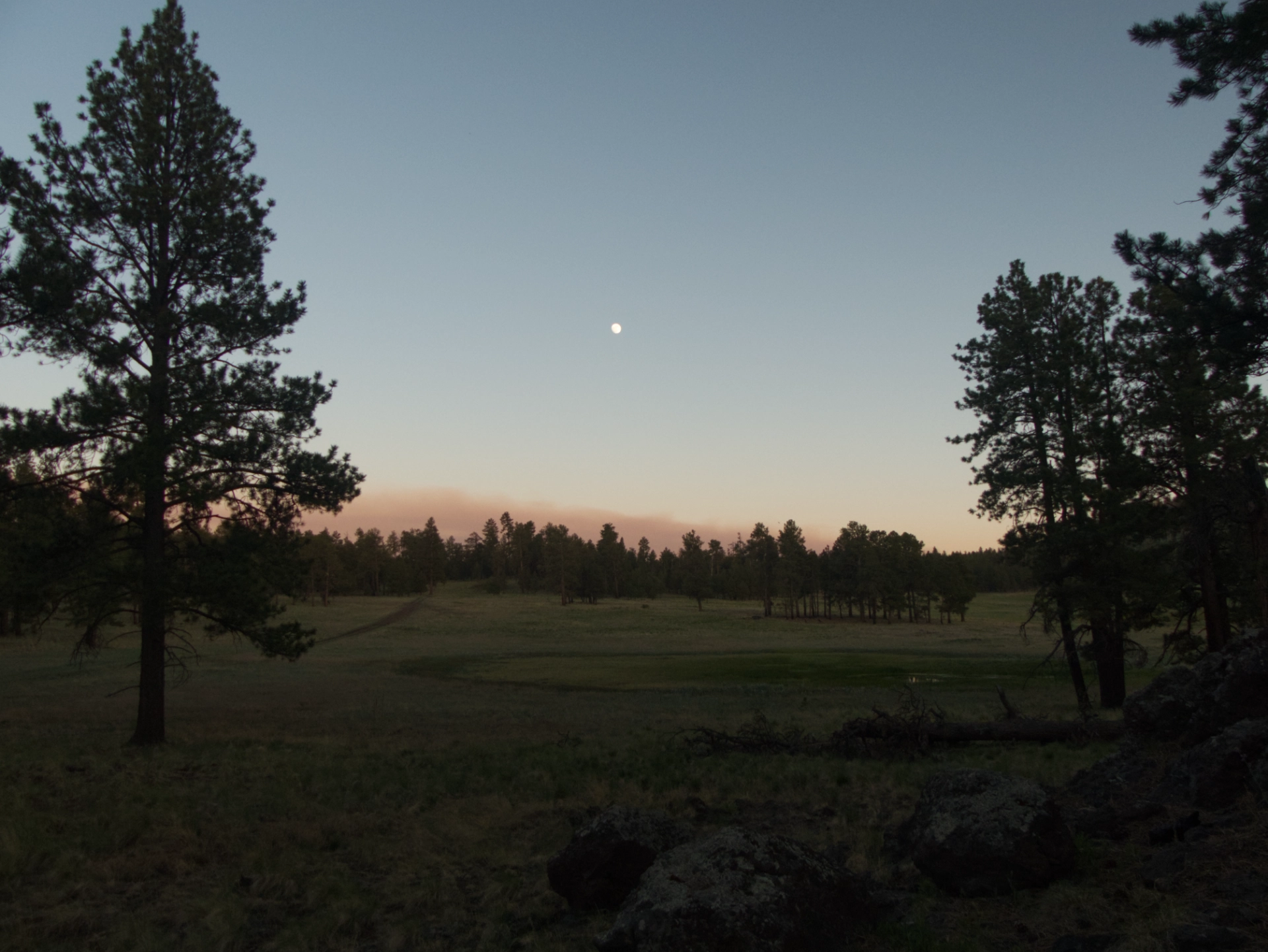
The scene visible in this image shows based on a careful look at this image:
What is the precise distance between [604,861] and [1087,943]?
4248mm

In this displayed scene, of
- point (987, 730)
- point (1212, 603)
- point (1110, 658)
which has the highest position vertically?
point (1212, 603)

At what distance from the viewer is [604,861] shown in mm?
7703

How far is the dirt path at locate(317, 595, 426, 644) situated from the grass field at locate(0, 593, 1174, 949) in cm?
3970

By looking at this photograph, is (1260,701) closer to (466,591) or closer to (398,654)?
(398,654)

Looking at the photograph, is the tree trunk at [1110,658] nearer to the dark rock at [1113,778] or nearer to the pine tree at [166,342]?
the dark rock at [1113,778]

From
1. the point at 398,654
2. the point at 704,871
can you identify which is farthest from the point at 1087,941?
the point at 398,654

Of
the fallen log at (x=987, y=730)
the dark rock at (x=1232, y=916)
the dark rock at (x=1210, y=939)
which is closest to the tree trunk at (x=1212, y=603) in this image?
the fallen log at (x=987, y=730)

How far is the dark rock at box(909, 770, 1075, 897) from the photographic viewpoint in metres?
7.05

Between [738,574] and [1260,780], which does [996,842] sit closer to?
[1260,780]

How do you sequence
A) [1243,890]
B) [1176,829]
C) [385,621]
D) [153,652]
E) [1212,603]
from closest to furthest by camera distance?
1. [1243,890]
2. [1176,829]
3. [153,652]
4. [1212,603]
5. [385,621]

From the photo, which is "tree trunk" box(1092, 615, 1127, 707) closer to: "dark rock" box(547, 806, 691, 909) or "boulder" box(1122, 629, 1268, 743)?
"boulder" box(1122, 629, 1268, 743)

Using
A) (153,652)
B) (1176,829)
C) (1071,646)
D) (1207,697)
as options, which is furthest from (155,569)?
(1071,646)

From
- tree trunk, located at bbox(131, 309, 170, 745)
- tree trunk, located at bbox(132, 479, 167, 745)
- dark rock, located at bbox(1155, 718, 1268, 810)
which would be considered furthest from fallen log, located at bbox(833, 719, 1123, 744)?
tree trunk, located at bbox(132, 479, 167, 745)

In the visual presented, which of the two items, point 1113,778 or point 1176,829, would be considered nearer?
point 1176,829
